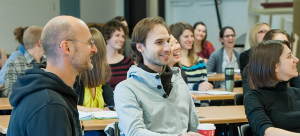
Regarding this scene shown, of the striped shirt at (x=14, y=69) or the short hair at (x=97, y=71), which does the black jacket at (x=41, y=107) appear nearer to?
the short hair at (x=97, y=71)

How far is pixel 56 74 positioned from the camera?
128 cm

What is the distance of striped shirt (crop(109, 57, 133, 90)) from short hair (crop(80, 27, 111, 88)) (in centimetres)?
67

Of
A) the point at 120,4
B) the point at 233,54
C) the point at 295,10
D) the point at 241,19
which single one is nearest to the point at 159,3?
the point at 120,4

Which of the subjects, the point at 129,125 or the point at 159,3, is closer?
the point at 129,125

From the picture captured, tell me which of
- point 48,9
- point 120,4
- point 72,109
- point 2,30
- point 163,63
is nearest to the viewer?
point 72,109

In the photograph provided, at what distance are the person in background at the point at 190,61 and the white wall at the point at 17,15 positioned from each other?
235cm

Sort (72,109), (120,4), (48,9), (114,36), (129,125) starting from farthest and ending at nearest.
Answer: (120,4) < (48,9) < (114,36) < (129,125) < (72,109)

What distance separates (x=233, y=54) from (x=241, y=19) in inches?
107

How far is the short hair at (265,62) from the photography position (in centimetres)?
Answer: 194

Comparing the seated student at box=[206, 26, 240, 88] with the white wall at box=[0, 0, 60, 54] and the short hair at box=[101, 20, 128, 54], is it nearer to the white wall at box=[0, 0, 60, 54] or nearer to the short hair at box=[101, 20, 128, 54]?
the short hair at box=[101, 20, 128, 54]

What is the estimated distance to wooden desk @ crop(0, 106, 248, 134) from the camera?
2.04m

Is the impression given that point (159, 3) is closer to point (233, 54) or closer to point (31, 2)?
point (233, 54)

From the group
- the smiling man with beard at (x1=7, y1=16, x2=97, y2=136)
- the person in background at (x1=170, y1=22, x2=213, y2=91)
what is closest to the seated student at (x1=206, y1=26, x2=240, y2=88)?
the person in background at (x1=170, y1=22, x2=213, y2=91)

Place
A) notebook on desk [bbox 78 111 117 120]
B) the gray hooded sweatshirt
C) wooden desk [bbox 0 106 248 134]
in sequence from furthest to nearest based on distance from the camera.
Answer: notebook on desk [bbox 78 111 117 120] < wooden desk [bbox 0 106 248 134] < the gray hooded sweatshirt
